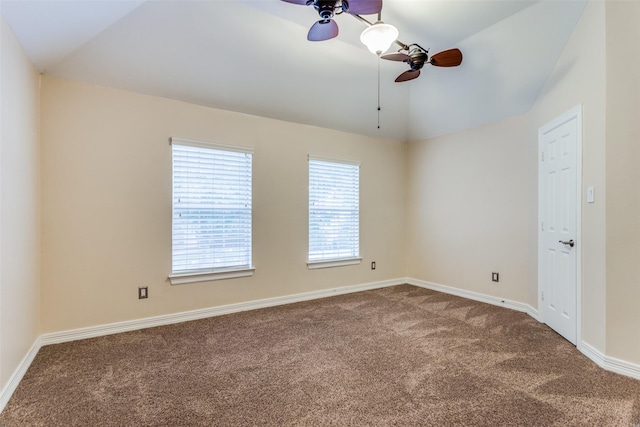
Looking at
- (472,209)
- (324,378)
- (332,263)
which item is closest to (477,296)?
(472,209)

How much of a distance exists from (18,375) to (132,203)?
1.65 metres

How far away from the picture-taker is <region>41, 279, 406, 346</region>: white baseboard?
2.98m

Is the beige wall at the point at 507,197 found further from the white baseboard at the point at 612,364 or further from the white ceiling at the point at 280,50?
the white ceiling at the point at 280,50

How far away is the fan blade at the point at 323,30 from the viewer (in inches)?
90.5

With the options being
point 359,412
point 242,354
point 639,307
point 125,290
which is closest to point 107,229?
point 125,290

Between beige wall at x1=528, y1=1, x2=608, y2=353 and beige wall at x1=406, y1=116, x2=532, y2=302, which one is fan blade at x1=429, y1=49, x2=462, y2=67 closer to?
beige wall at x1=528, y1=1, x2=608, y2=353

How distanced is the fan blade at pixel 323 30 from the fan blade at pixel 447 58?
106 centimetres

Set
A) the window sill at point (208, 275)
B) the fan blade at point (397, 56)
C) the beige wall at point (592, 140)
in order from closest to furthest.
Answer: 1. the beige wall at point (592, 140)
2. the fan blade at point (397, 56)
3. the window sill at point (208, 275)

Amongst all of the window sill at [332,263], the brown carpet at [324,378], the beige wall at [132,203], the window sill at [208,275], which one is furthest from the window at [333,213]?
the brown carpet at [324,378]

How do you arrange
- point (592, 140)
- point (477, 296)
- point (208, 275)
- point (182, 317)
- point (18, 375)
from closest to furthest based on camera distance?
point (18, 375)
point (592, 140)
point (182, 317)
point (208, 275)
point (477, 296)

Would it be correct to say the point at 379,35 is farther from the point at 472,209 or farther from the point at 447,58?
the point at 472,209

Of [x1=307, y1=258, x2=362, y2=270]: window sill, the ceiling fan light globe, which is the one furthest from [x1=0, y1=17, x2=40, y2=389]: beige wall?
[x1=307, y1=258, x2=362, y2=270]: window sill

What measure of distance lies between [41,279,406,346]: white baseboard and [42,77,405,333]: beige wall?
6 centimetres

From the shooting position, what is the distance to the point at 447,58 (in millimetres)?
2883
